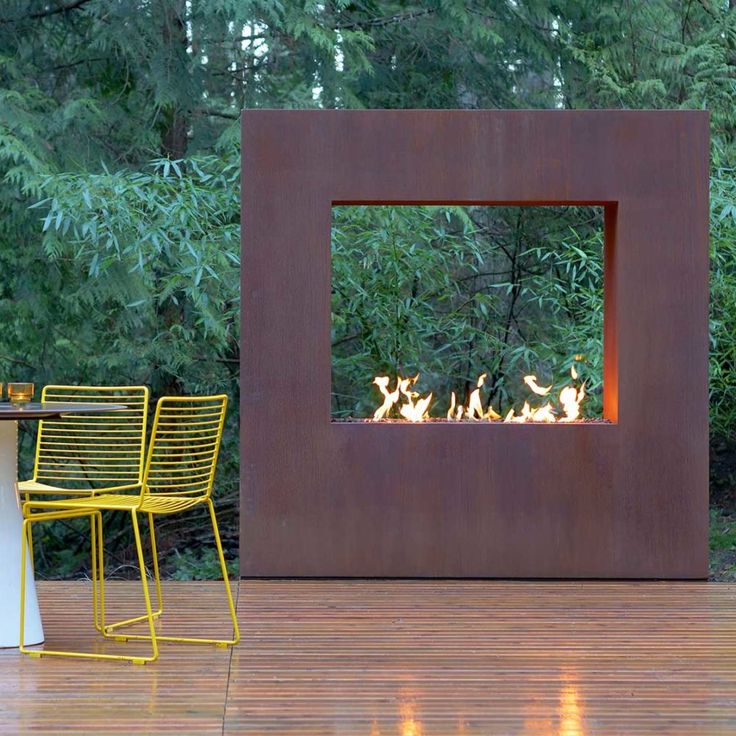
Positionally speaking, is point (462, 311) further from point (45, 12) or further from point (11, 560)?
point (11, 560)

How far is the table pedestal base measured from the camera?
13.5 ft

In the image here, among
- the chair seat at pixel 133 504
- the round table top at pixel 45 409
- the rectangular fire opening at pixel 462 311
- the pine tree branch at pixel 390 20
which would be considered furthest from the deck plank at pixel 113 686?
the pine tree branch at pixel 390 20

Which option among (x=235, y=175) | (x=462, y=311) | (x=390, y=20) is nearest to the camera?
(x=235, y=175)

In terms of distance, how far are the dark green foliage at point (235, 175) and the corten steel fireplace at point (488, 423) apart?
128 cm

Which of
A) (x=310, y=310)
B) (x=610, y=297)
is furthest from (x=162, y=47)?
(x=610, y=297)

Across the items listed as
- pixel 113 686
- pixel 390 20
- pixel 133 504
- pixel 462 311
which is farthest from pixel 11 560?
pixel 390 20

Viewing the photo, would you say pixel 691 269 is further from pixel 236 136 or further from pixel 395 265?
pixel 236 136

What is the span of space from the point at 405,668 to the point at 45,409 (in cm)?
144

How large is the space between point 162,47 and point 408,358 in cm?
284

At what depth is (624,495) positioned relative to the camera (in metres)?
5.52

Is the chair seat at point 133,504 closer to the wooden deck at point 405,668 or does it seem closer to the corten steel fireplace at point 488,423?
the wooden deck at point 405,668

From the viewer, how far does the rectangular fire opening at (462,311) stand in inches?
275

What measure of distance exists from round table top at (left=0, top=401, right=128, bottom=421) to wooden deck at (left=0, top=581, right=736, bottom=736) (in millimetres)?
797

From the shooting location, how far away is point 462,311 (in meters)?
8.38
